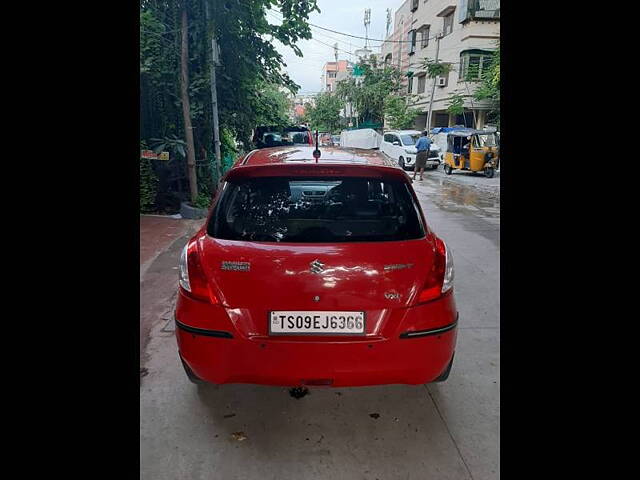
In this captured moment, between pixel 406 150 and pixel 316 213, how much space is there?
16965mm

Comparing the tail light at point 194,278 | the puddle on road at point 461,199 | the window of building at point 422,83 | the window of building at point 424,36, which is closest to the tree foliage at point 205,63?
the puddle on road at point 461,199

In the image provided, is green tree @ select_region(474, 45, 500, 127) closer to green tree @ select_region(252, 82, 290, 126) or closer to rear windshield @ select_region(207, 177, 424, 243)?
green tree @ select_region(252, 82, 290, 126)

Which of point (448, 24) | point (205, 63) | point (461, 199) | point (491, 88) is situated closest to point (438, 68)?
point (491, 88)

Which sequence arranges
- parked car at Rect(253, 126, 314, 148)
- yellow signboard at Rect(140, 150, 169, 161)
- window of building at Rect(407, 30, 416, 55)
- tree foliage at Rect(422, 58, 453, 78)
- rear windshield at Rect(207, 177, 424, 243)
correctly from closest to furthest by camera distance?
rear windshield at Rect(207, 177, 424, 243) → yellow signboard at Rect(140, 150, 169, 161) → parked car at Rect(253, 126, 314, 148) → tree foliage at Rect(422, 58, 453, 78) → window of building at Rect(407, 30, 416, 55)

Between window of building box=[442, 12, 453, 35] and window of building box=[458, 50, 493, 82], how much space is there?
346cm

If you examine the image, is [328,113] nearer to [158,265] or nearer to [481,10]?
[481,10]

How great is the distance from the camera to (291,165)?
2289 mm

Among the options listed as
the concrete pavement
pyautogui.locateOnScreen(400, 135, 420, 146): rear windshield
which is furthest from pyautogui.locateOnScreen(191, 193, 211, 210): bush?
pyautogui.locateOnScreen(400, 135, 420, 146): rear windshield

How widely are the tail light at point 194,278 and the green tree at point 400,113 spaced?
28711 millimetres

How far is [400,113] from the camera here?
29312 mm

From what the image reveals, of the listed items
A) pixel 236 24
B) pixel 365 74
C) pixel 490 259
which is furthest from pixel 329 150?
pixel 365 74

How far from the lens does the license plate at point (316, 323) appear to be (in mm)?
1956

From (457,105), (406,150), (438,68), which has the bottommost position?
(406,150)

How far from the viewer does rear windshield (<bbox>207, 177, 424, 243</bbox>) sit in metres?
2.19
